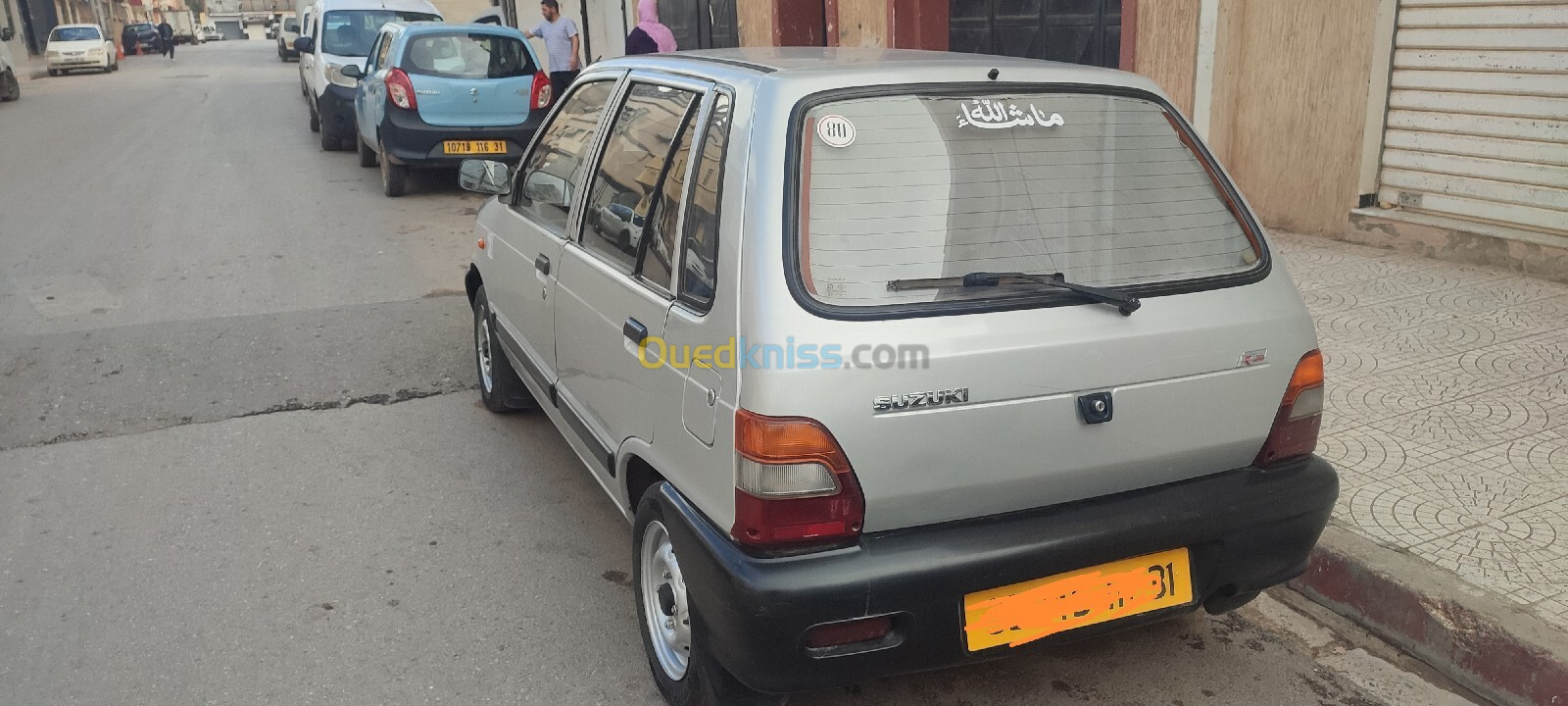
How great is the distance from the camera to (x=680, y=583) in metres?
2.93

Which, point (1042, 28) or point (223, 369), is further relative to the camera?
point (1042, 28)

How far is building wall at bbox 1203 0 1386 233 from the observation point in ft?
23.8

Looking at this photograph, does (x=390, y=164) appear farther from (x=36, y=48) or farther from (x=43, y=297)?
(x=36, y=48)

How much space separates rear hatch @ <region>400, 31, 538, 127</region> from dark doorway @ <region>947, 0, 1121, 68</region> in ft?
13.9

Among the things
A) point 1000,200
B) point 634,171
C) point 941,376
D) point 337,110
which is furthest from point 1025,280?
point 337,110

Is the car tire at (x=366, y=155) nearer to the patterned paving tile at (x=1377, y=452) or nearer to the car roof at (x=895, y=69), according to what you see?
the car roof at (x=895, y=69)

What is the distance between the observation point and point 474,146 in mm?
10914

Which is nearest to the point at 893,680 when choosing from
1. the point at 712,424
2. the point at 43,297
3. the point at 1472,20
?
the point at 712,424

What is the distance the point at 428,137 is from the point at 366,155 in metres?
2.58

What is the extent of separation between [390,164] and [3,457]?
6559 millimetres

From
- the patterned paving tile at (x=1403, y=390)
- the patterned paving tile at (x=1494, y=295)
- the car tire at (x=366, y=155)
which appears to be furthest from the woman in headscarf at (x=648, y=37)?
the patterned paving tile at (x=1403, y=390)

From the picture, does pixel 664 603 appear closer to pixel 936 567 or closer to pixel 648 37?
pixel 936 567

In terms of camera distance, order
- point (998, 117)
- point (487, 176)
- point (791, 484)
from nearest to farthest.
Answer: point (791, 484)
point (998, 117)
point (487, 176)

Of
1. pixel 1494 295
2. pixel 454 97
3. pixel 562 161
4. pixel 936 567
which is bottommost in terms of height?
pixel 1494 295
